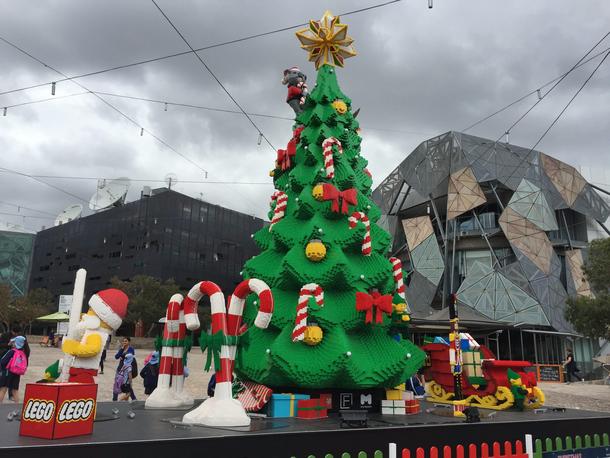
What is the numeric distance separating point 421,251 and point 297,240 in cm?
3228

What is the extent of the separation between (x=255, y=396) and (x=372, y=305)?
242 centimetres

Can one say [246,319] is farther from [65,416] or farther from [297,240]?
[65,416]

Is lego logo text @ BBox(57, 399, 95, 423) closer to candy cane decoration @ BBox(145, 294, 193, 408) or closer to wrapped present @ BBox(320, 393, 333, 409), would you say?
candy cane decoration @ BBox(145, 294, 193, 408)

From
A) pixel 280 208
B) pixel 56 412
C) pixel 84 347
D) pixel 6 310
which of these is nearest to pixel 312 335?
pixel 280 208

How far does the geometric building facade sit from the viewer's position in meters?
34.1

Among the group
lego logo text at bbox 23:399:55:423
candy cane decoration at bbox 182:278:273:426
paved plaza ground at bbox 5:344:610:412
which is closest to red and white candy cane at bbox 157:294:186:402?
candy cane decoration at bbox 182:278:273:426

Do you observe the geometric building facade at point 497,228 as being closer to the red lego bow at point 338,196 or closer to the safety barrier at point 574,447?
the safety barrier at point 574,447

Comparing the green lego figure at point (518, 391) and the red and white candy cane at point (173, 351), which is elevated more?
the red and white candy cane at point (173, 351)

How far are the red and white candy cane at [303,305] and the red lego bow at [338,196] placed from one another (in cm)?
155

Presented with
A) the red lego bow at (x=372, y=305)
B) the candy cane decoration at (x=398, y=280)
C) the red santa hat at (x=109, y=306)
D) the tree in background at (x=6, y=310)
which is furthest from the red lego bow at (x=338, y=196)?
the tree in background at (x=6, y=310)

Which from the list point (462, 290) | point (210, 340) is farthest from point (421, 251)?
point (210, 340)

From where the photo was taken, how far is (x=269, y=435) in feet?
17.6

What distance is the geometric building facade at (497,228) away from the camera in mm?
34094

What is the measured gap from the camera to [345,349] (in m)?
7.53
